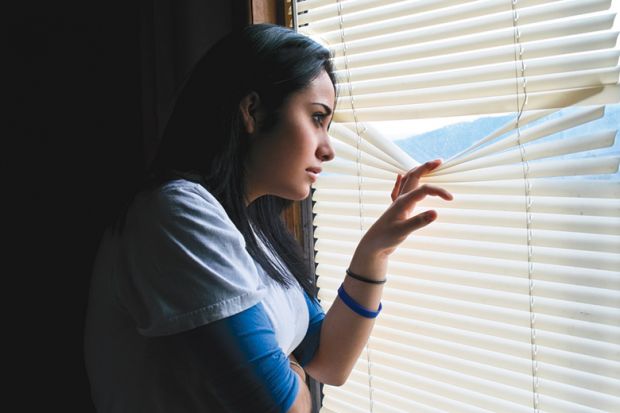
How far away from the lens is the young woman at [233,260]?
813mm

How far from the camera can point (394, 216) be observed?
1021mm

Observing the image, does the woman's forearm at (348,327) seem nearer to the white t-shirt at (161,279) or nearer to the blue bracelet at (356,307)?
the blue bracelet at (356,307)

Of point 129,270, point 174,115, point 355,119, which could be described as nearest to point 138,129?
point 174,115

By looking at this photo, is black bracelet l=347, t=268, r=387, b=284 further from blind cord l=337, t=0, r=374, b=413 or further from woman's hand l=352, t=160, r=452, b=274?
blind cord l=337, t=0, r=374, b=413

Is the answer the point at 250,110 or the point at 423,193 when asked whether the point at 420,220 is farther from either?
the point at 250,110

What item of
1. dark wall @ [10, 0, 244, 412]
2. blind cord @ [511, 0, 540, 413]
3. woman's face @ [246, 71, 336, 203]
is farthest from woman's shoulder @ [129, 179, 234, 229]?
dark wall @ [10, 0, 244, 412]

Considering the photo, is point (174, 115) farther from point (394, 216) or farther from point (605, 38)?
point (605, 38)

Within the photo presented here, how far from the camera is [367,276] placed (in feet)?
3.55

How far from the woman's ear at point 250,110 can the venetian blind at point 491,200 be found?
277mm

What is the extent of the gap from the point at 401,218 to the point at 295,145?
0.24 meters

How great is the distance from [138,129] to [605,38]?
1204 mm

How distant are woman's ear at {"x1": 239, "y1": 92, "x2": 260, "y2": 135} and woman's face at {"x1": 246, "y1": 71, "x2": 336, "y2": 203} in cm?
1

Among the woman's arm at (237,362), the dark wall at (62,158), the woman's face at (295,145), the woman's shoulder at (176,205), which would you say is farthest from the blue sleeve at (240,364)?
the dark wall at (62,158)

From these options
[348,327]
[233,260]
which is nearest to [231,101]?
[233,260]
